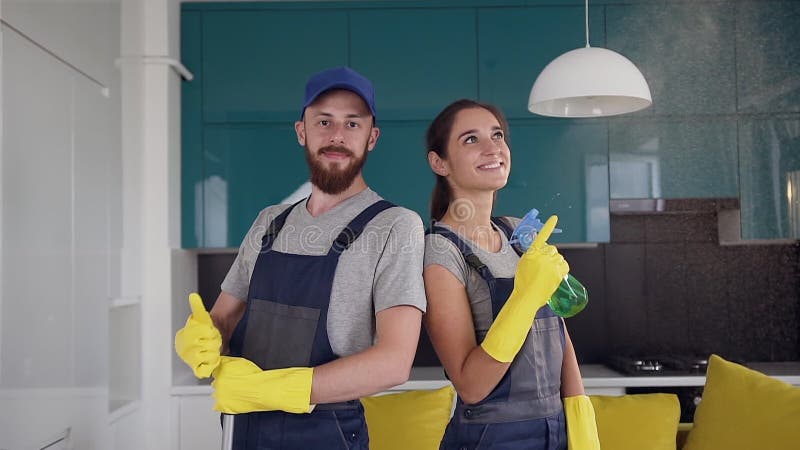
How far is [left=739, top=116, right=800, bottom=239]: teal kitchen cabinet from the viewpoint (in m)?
3.29

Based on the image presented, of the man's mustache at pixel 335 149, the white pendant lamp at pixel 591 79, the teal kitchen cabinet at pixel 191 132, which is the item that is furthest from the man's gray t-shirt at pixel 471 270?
the teal kitchen cabinet at pixel 191 132

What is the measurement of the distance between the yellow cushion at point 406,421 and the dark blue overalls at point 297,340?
120 cm

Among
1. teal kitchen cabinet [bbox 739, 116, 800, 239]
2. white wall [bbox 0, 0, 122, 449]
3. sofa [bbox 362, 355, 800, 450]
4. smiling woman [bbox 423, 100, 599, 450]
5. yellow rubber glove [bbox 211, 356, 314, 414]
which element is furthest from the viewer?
teal kitchen cabinet [bbox 739, 116, 800, 239]

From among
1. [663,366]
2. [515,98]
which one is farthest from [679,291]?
[515,98]

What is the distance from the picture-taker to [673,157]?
332cm

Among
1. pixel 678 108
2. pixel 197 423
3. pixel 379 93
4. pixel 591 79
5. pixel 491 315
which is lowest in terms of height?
pixel 197 423

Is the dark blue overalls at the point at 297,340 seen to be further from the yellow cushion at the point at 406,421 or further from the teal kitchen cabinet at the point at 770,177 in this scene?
the teal kitchen cabinet at the point at 770,177

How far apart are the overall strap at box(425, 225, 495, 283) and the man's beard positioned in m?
0.22

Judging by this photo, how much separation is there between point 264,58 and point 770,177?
2272 millimetres

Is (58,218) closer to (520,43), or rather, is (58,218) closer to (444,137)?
(444,137)

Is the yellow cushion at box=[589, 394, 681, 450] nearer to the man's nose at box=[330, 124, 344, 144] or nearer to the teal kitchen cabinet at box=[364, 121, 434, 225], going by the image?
the teal kitchen cabinet at box=[364, 121, 434, 225]

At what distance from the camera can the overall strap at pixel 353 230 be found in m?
1.43

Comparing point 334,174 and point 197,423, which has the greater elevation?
point 334,174

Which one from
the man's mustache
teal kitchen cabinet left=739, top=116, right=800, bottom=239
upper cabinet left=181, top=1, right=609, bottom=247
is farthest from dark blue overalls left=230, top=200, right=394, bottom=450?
teal kitchen cabinet left=739, top=116, right=800, bottom=239
